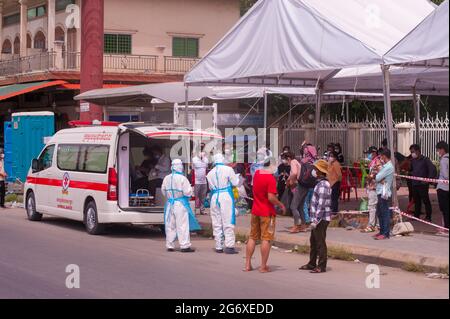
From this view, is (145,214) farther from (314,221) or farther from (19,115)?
(19,115)

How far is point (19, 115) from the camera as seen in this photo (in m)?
27.8

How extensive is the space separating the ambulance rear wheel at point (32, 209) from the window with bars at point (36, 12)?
2070 centimetres

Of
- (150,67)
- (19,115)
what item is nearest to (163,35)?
(150,67)

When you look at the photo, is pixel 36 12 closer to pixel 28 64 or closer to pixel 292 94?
pixel 28 64

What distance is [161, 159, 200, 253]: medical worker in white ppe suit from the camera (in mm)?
14680

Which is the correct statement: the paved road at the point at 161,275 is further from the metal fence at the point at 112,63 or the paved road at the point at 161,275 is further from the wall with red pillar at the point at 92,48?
the metal fence at the point at 112,63

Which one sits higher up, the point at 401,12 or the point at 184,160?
the point at 401,12

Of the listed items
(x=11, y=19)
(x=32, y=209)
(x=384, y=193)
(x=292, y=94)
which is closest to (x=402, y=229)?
(x=384, y=193)

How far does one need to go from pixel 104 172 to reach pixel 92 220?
1.16 metres

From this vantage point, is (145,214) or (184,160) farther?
(184,160)
